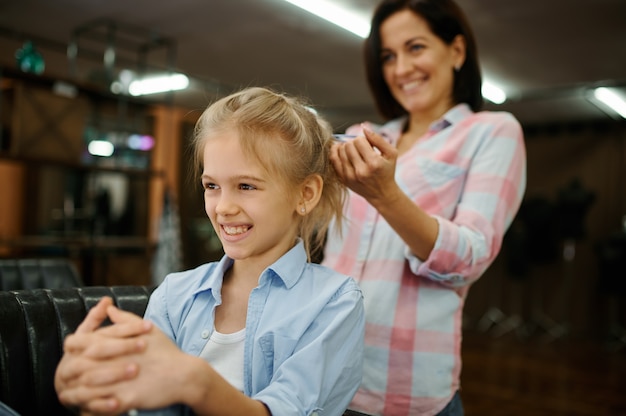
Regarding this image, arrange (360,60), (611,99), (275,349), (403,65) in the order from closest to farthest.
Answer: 1. (275,349)
2. (403,65)
3. (360,60)
4. (611,99)

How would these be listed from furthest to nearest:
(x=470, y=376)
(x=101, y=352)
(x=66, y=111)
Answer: (x=470, y=376), (x=66, y=111), (x=101, y=352)

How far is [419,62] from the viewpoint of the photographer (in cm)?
133

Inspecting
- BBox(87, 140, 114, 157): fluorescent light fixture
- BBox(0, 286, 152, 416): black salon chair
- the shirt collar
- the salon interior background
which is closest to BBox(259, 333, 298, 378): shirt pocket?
BBox(0, 286, 152, 416): black salon chair

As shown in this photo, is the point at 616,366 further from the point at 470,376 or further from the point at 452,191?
the point at 452,191

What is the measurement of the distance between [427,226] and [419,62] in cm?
47

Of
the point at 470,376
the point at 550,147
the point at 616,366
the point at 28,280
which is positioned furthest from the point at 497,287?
the point at 28,280

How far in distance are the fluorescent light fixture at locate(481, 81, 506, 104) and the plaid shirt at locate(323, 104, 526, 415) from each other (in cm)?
559

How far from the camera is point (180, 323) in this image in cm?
106

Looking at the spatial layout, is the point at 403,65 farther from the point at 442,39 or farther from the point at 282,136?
the point at 282,136

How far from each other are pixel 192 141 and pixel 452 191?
58 centimetres

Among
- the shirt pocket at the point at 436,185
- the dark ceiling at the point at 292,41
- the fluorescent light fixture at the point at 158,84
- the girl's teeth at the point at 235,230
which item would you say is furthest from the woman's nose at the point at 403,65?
the fluorescent light fixture at the point at 158,84

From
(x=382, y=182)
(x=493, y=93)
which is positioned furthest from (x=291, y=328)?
(x=493, y=93)

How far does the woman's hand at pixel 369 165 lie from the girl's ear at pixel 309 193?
72 millimetres

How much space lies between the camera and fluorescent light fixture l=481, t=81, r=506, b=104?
6602mm
